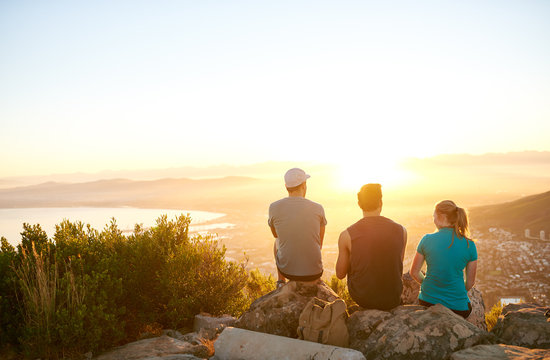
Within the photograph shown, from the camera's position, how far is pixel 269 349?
4.64 meters

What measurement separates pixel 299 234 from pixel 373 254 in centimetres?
126

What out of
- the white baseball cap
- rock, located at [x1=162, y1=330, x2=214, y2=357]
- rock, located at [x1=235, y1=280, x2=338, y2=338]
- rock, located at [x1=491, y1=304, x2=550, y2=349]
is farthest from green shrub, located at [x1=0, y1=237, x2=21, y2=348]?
rock, located at [x1=491, y1=304, x2=550, y2=349]

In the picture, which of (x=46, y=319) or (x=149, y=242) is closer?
(x=46, y=319)

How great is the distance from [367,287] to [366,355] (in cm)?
97

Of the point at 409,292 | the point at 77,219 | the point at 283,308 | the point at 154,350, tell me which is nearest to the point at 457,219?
the point at 409,292

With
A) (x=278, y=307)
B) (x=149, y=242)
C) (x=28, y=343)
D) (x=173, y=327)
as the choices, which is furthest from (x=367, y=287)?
(x=28, y=343)

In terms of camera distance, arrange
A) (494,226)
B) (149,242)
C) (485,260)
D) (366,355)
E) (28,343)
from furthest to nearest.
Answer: (494,226), (485,260), (149,242), (28,343), (366,355)

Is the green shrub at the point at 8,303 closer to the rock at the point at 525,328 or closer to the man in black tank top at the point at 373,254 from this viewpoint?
the man in black tank top at the point at 373,254

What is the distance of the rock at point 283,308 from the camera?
5.51m

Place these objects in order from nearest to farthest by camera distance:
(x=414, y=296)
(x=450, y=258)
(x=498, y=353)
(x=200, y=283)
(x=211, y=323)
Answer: (x=498, y=353) < (x=450, y=258) < (x=414, y=296) < (x=211, y=323) < (x=200, y=283)

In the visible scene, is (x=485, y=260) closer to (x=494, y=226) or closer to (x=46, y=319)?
(x=494, y=226)

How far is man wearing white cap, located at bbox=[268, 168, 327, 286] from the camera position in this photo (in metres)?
5.91

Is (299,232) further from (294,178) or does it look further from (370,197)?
(370,197)

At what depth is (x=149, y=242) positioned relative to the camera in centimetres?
758
